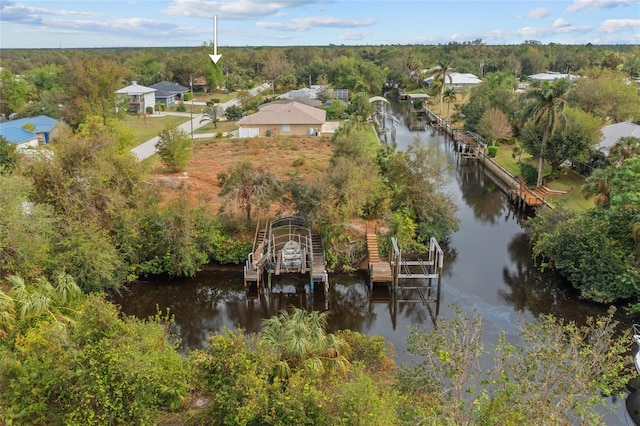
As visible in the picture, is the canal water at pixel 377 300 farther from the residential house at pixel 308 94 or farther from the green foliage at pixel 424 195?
the residential house at pixel 308 94

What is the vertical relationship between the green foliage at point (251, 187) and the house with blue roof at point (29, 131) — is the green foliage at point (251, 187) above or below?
below

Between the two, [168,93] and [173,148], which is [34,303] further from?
[168,93]

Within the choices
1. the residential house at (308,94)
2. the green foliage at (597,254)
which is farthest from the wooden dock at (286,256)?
the residential house at (308,94)

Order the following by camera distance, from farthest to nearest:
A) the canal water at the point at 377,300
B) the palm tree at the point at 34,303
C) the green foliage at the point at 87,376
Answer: the canal water at the point at 377,300 < the palm tree at the point at 34,303 < the green foliage at the point at 87,376

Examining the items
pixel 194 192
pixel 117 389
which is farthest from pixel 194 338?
Answer: pixel 194 192

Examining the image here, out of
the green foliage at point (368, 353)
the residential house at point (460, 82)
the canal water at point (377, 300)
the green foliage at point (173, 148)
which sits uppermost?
the residential house at point (460, 82)

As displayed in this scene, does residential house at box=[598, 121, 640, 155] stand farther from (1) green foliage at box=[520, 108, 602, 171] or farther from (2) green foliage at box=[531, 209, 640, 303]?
(2) green foliage at box=[531, 209, 640, 303]

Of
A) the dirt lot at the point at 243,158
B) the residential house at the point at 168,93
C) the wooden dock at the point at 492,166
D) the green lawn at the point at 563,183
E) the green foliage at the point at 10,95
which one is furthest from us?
the residential house at the point at 168,93

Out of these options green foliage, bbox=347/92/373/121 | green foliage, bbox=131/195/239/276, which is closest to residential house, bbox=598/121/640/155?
green foliage, bbox=131/195/239/276
